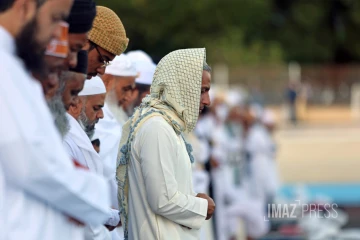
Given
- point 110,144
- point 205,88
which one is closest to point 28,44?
point 205,88

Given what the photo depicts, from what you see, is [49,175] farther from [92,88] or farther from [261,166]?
[261,166]

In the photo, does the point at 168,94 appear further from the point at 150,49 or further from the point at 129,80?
the point at 150,49

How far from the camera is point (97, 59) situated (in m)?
4.68

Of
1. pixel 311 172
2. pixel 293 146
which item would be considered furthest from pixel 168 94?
pixel 293 146

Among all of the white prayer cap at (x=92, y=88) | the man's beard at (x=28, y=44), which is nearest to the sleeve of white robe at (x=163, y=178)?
the white prayer cap at (x=92, y=88)

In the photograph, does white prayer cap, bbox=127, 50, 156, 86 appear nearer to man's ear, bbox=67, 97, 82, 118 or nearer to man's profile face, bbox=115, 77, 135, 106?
man's profile face, bbox=115, 77, 135, 106

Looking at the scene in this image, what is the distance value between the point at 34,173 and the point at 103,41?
6.52 feet

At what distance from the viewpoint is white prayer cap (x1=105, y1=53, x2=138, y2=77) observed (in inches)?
222

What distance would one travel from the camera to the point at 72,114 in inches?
174

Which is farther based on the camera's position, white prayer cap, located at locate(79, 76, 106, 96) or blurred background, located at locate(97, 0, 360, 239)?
blurred background, located at locate(97, 0, 360, 239)

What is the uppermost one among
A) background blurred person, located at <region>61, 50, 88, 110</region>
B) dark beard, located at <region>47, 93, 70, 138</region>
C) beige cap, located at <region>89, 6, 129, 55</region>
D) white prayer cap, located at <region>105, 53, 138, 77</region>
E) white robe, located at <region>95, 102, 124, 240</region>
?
beige cap, located at <region>89, 6, 129, 55</region>

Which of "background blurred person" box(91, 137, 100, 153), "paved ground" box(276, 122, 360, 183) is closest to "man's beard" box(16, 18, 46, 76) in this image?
"background blurred person" box(91, 137, 100, 153)

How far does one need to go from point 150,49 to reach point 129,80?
1477 inches

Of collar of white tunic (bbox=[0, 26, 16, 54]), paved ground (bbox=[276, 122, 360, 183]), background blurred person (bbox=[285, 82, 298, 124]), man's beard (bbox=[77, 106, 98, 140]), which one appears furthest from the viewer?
background blurred person (bbox=[285, 82, 298, 124])
